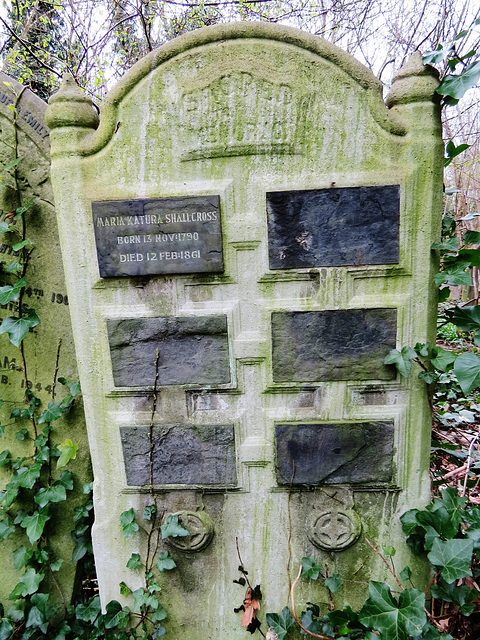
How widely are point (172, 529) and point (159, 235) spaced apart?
1.23m

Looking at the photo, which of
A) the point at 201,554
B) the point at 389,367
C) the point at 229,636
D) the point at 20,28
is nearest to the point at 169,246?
the point at 389,367

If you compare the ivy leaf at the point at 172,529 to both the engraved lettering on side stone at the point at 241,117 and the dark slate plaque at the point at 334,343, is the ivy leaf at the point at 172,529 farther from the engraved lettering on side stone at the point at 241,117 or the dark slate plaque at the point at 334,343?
the engraved lettering on side stone at the point at 241,117

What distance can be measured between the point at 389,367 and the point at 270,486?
72 centimetres

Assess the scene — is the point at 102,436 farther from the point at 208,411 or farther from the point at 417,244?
the point at 417,244

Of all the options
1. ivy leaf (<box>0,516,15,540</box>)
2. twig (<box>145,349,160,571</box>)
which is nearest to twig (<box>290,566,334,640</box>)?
twig (<box>145,349,160,571</box>)

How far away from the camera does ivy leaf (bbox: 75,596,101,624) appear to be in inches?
75.4

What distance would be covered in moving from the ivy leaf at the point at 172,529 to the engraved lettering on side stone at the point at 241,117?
152 centimetres

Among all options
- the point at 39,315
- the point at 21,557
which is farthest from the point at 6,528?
the point at 39,315

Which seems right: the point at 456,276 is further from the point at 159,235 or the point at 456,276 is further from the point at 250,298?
the point at 159,235

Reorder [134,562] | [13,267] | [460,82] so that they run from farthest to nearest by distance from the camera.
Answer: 1. [13,267]
2. [134,562]
3. [460,82]

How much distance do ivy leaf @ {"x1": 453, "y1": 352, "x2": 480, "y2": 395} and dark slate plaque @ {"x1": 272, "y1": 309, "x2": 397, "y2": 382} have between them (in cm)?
23

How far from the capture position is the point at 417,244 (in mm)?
1474

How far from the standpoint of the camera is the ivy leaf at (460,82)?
1338mm

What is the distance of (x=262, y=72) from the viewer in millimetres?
1411
